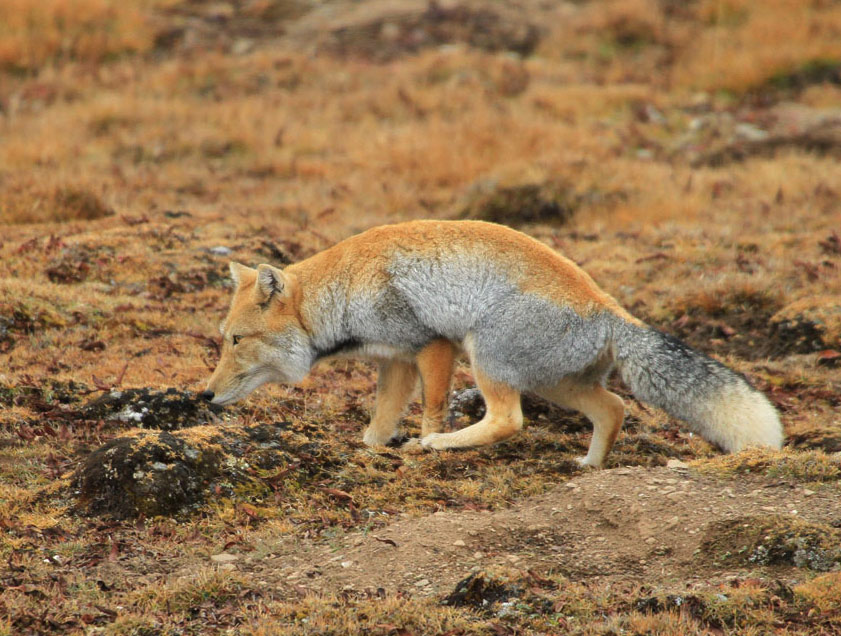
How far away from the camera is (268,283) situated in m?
7.77

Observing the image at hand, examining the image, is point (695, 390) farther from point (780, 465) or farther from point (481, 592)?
point (481, 592)

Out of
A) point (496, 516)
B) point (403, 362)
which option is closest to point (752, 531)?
point (496, 516)

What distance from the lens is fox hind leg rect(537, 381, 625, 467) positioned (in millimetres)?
7516

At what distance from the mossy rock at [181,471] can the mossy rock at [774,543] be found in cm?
273

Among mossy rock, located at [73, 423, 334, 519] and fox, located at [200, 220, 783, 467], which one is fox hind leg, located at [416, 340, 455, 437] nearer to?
fox, located at [200, 220, 783, 467]

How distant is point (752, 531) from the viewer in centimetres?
562

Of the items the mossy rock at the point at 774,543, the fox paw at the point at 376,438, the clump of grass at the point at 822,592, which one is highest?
the clump of grass at the point at 822,592

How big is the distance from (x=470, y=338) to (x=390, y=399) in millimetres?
966

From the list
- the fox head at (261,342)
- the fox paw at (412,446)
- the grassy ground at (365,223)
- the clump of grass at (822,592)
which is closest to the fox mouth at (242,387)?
the fox head at (261,342)

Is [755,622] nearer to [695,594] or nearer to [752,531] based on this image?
[695,594]

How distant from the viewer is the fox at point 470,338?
6957 millimetres

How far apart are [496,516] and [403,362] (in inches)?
81.6

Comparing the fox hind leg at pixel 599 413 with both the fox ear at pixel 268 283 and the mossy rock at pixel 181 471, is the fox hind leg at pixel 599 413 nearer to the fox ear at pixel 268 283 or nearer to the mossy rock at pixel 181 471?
the mossy rock at pixel 181 471

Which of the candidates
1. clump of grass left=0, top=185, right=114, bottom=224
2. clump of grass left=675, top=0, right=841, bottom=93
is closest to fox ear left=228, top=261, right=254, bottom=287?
clump of grass left=0, top=185, right=114, bottom=224
